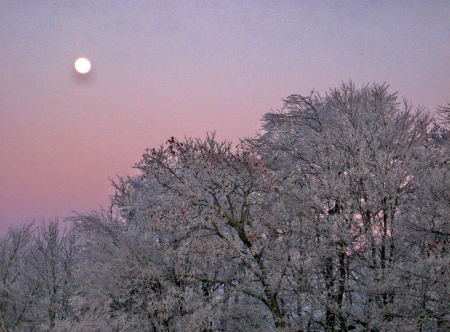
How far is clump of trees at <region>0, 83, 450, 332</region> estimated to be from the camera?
10.0m

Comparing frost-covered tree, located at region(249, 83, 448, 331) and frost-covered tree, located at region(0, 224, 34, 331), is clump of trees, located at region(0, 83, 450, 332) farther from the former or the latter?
frost-covered tree, located at region(0, 224, 34, 331)

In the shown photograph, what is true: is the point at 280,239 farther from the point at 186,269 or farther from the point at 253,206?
the point at 186,269

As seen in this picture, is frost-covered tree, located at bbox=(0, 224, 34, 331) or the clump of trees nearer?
the clump of trees

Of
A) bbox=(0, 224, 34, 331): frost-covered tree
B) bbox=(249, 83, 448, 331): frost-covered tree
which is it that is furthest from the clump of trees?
bbox=(0, 224, 34, 331): frost-covered tree

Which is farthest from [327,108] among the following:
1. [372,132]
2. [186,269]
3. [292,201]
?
[186,269]

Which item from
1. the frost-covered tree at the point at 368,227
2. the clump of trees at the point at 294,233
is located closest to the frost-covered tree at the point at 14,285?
the clump of trees at the point at 294,233

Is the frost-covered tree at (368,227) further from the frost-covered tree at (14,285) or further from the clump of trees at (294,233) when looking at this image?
the frost-covered tree at (14,285)

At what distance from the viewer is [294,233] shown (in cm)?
1243

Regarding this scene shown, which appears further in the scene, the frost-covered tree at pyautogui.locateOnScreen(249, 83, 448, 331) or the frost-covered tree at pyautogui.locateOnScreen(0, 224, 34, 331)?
the frost-covered tree at pyautogui.locateOnScreen(0, 224, 34, 331)

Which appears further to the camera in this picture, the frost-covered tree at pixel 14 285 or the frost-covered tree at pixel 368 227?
the frost-covered tree at pixel 14 285

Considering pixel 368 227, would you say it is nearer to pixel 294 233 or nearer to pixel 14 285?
pixel 294 233

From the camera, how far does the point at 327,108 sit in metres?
16.7

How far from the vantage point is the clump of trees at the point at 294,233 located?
10.0 m

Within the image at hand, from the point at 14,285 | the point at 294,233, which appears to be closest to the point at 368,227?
the point at 294,233
